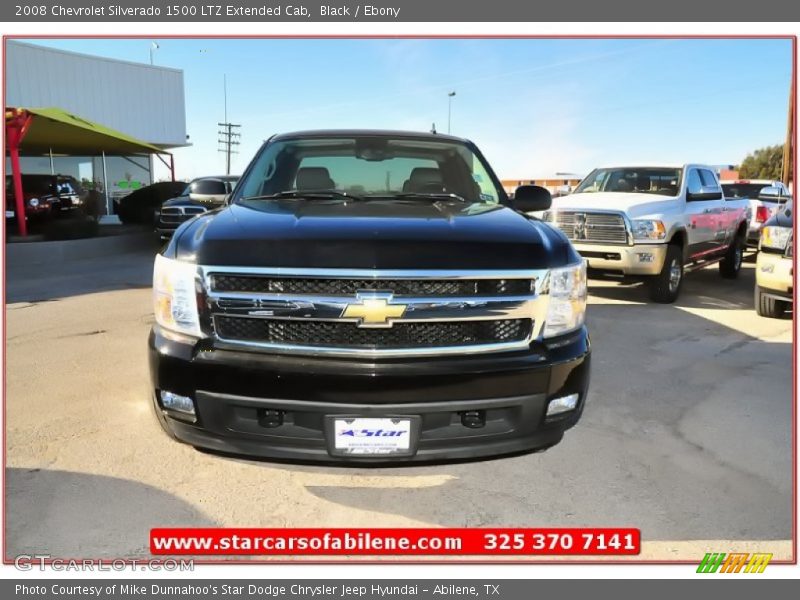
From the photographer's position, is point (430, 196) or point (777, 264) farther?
point (777, 264)

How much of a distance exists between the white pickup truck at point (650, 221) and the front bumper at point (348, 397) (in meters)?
5.70

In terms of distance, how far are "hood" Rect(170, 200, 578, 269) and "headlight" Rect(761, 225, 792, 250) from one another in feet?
16.1

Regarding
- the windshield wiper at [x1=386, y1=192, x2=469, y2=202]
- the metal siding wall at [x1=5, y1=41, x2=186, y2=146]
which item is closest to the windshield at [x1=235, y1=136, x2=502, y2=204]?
the windshield wiper at [x1=386, y1=192, x2=469, y2=202]

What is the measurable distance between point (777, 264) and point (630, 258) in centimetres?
159

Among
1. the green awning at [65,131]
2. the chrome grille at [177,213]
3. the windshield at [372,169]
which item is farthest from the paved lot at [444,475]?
the green awning at [65,131]

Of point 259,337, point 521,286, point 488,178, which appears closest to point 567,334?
point 521,286

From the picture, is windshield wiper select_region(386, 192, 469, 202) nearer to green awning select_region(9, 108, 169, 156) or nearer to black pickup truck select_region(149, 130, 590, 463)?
black pickup truck select_region(149, 130, 590, 463)

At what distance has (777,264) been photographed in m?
6.57

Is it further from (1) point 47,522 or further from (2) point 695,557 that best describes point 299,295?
(2) point 695,557

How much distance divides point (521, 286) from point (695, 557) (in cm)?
138

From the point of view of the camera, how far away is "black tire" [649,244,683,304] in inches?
306

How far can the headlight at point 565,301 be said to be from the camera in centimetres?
253

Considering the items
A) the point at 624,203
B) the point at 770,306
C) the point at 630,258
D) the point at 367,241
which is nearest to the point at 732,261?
the point at 770,306

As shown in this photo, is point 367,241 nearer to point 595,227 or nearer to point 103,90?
point 595,227
